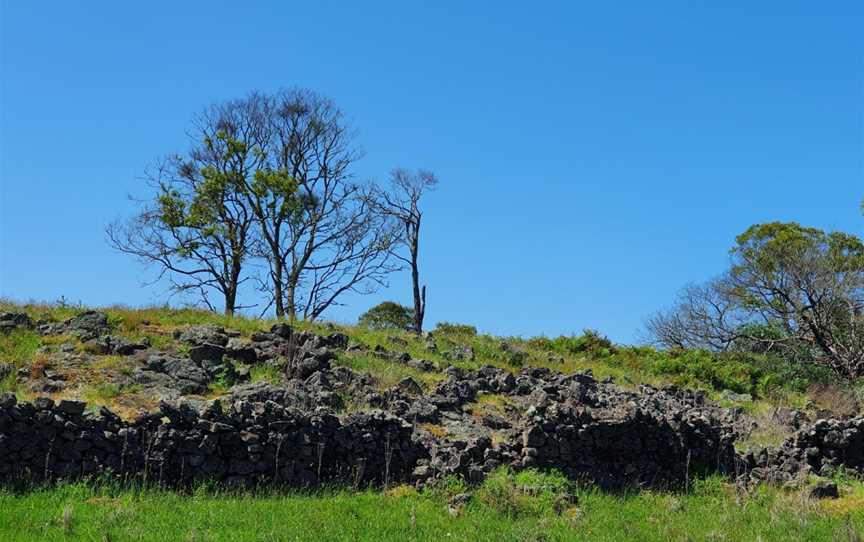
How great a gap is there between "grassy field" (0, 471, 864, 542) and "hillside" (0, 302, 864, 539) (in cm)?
6

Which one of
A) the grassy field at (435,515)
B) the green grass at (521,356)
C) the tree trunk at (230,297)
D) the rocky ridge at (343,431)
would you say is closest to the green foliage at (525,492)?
the grassy field at (435,515)

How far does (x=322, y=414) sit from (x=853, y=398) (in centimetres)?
1811

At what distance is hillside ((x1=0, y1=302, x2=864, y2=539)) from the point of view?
13133 millimetres

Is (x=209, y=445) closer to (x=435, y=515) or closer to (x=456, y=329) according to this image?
(x=435, y=515)

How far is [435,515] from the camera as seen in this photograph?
42.2ft

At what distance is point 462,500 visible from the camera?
1352cm

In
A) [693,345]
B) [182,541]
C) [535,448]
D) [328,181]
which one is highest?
[328,181]

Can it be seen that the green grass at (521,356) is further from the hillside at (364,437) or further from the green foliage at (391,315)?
the green foliage at (391,315)

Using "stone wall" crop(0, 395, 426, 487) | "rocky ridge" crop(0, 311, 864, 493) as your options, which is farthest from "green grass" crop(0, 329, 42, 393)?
"stone wall" crop(0, 395, 426, 487)

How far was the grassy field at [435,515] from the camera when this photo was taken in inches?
440

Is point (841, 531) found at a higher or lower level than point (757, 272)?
lower

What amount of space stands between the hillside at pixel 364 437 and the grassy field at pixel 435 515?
0.06m

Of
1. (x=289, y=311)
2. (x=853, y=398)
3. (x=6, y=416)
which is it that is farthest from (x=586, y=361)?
(x=6, y=416)

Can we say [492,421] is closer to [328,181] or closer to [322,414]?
[322,414]
